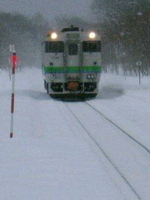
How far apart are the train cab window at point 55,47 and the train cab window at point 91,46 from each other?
39.8 inches

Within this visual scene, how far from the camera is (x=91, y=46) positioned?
22516 millimetres

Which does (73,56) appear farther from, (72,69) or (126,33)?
(126,33)

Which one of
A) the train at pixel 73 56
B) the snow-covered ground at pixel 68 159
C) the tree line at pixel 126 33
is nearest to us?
the snow-covered ground at pixel 68 159

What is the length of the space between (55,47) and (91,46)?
5.42 feet

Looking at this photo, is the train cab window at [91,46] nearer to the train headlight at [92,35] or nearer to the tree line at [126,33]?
the train headlight at [92,35]

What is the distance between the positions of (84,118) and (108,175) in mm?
8189

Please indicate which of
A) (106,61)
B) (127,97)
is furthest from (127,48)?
(127,97)

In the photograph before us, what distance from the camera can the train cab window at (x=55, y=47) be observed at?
2250 centimetres

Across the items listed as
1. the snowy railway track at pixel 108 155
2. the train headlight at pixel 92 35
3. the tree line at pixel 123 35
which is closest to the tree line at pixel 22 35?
the tree line at pixel 123 35

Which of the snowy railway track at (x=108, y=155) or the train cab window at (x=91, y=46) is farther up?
the train cab window at (x=91, y=46)

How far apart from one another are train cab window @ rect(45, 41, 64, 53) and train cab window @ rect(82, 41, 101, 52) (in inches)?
39.8

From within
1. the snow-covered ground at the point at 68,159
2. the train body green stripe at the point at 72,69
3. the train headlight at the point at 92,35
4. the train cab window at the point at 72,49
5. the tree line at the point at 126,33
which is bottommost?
the snow-covered ground at the point at 68,159

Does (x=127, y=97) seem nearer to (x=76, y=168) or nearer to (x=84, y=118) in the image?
(x=84, y=118)

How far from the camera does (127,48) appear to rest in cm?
4978
